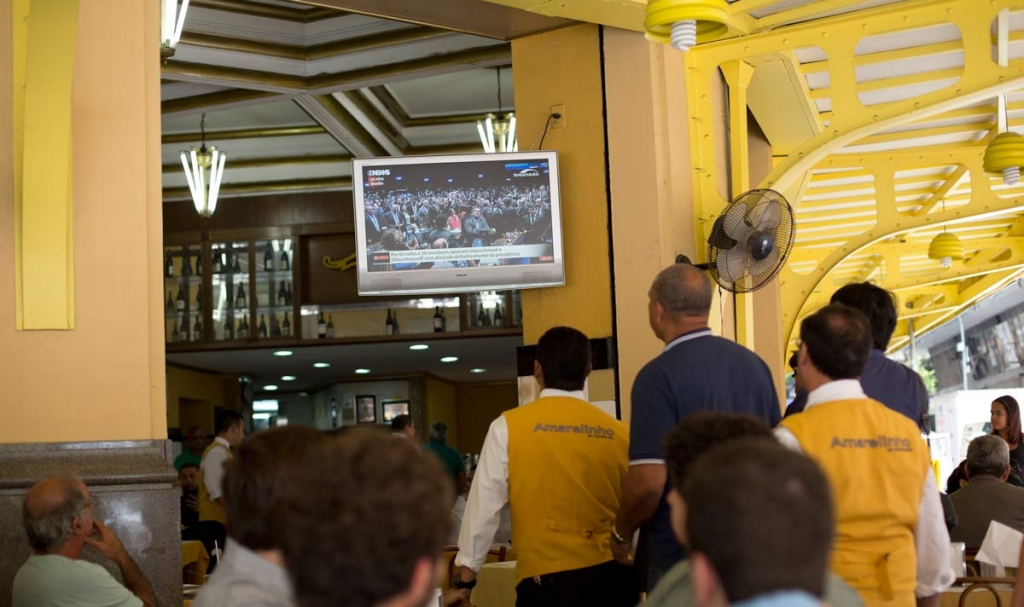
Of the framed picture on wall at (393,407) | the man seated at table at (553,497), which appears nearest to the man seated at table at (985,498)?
the man seated at table at (553,497)

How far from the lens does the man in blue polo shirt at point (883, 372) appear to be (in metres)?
3.48

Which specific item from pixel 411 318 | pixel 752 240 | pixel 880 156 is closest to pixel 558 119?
pixel 752 240

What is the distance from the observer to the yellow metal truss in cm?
574

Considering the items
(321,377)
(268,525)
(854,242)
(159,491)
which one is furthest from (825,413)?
(321,377)

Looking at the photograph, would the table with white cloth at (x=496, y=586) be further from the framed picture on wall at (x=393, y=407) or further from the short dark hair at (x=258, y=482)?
the framed picture on wall at (x=393, y=407)

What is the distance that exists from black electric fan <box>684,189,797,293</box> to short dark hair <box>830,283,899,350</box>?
1369 millimetres

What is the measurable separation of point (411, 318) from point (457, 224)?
693cm

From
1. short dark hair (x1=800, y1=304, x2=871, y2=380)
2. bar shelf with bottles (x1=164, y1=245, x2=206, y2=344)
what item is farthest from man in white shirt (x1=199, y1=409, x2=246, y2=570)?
short dark hair (x1=800, y1=304, x2=871, y2=380)

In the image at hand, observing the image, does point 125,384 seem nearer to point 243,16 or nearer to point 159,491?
point 159,491

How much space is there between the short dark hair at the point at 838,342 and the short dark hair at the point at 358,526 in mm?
1568

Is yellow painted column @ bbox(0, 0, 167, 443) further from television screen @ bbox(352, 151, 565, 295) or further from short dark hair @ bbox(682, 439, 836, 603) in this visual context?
short dark hair @ bbox(682, 439, 836, 603)

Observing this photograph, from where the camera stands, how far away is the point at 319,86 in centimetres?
852

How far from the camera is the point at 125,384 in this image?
3.82 metres

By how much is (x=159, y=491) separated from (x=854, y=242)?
6.75m
